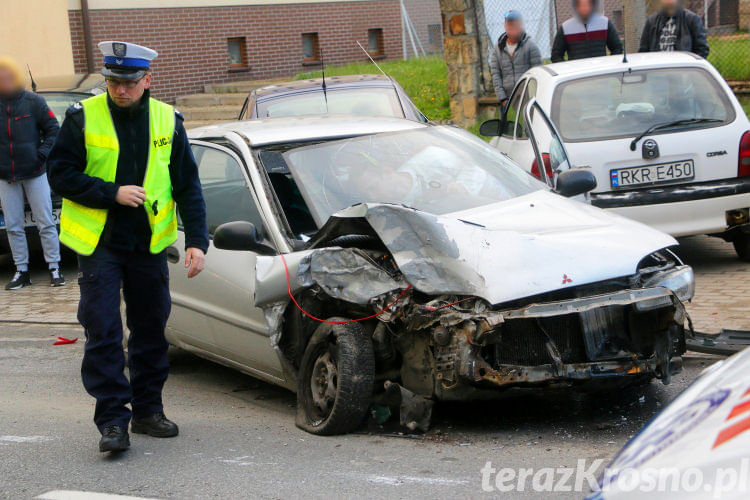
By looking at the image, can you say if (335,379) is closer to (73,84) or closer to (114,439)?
(114,439)

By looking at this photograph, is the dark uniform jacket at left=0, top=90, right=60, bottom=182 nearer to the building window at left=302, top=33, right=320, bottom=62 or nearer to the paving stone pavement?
the paving stone pavement

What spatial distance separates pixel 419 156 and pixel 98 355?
7.20 feet

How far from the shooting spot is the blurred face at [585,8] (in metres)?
11.9

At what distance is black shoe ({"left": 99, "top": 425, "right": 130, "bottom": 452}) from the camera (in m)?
5.06

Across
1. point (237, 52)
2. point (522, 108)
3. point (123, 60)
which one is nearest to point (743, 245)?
point (522, 108)

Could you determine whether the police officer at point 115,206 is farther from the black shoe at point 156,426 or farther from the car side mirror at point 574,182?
the car side mirror at point 574,182

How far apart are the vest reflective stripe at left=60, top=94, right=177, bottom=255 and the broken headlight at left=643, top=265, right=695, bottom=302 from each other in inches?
92.4

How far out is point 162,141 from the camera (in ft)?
17.2

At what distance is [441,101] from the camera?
1616cm

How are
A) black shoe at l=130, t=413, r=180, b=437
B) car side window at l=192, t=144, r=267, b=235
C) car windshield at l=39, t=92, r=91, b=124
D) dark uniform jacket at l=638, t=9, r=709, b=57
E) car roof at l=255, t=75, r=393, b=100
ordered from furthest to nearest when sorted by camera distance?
1. car windshield at l=39, t=92, r=91, b=124
2. dark uniform jacket at l=638, t=9, r=709, b=57
3. car roof at l=255, t=75, r=393, b=100
4. car side window at l=192, t=144, r=267, b=235
5. black shoe at l=130, t=413, r=180, b=437

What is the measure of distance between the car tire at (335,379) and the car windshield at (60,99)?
7.15 meters

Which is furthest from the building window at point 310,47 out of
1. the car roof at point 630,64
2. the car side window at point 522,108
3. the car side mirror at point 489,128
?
the car roof at point 630,64

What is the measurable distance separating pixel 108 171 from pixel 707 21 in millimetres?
14515

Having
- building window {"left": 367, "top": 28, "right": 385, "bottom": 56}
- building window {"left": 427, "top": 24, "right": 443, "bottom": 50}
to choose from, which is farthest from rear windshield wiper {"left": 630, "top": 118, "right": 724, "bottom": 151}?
building window {"left": 427, "top": 24, "right": 443, "bottom": 50}
